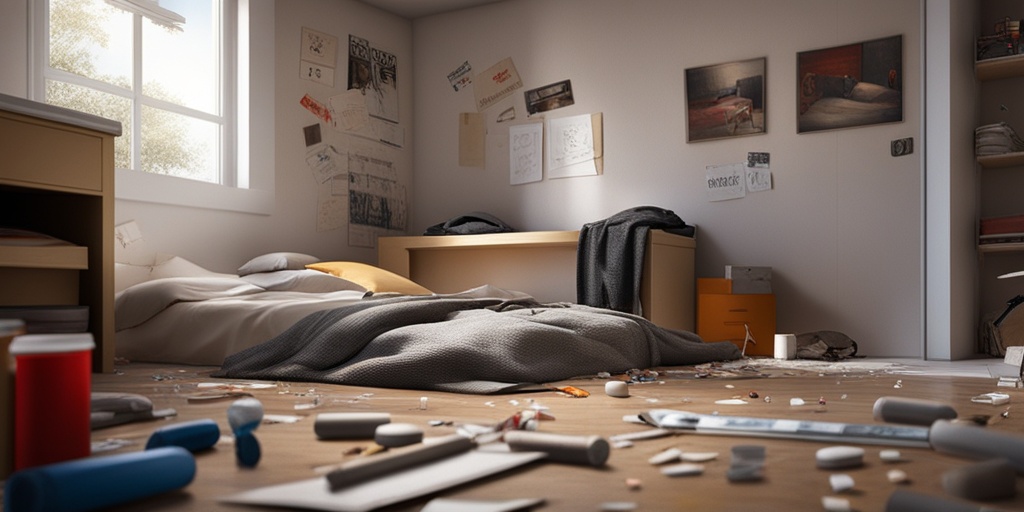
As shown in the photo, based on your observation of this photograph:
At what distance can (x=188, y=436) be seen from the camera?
1.17 meters

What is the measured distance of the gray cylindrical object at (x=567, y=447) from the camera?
3.58 feet

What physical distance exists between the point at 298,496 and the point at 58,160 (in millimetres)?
2068

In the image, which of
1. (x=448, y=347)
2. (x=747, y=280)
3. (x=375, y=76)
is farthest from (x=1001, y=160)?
(x=375, y=76)

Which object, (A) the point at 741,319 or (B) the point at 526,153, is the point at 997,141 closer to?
(A) the point at 741,319

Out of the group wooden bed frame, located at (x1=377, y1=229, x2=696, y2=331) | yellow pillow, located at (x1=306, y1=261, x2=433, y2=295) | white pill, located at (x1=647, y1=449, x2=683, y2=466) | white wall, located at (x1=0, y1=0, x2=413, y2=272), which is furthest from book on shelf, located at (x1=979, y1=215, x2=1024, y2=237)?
white pill, located at (x1=647, y1=449, x2=683, y2=466)

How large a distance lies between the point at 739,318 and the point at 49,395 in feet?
12.6

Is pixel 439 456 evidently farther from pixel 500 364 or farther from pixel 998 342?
pixel 998 342

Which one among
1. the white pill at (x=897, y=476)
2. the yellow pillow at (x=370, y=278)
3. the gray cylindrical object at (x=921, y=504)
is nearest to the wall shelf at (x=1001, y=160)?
the yellow pillow at (x=370, y=278)

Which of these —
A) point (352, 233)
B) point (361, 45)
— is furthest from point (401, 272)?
point (361, 45)

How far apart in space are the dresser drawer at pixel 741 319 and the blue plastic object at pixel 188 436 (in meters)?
3.51

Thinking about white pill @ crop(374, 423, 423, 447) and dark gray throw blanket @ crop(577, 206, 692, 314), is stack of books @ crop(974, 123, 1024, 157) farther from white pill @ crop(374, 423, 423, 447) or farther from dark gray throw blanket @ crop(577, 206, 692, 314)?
white pill @ crop(374, 423, 423, 447)

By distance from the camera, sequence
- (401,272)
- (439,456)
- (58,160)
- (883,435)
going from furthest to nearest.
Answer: (401,272), (58,160), (883,435), (439,456)

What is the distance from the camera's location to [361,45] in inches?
218

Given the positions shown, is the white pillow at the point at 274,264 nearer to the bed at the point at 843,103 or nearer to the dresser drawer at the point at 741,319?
the dresser drawer at the point at 741,319
